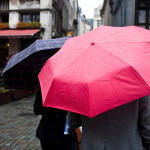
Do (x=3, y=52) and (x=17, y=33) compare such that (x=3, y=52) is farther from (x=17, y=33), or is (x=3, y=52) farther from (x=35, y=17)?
(x=35, y=17)

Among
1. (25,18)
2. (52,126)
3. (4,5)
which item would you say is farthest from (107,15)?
(52,126)

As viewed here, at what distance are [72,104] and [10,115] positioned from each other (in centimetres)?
672

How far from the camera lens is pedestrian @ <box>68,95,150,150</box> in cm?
174

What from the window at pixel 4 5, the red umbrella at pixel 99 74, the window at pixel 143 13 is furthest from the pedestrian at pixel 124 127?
the window at pixel 4 5

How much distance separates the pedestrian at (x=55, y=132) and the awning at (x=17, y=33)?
15.7 m

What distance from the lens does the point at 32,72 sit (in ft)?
11.1

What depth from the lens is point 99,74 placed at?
1524 mm

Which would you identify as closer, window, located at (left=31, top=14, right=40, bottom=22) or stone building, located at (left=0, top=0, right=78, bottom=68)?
stone building, located at (left=0, top=0, right=78, bottom=68)

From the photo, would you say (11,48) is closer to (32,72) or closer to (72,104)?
(32,72)

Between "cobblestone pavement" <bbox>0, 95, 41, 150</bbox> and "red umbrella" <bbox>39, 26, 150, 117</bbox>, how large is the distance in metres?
3.34

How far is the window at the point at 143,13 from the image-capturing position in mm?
11156

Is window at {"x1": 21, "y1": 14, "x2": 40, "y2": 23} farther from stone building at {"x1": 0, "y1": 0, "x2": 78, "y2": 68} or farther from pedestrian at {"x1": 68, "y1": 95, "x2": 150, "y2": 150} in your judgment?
pedestrian at {"x1": 68, "y1": 95, "x2": 150, "y2": 150}

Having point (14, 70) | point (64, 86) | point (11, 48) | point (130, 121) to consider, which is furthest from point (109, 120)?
point (11, 48)

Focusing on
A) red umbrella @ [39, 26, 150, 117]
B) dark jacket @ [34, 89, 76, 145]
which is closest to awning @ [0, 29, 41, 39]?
dark jacket @ [34, 89, 76, 145]
